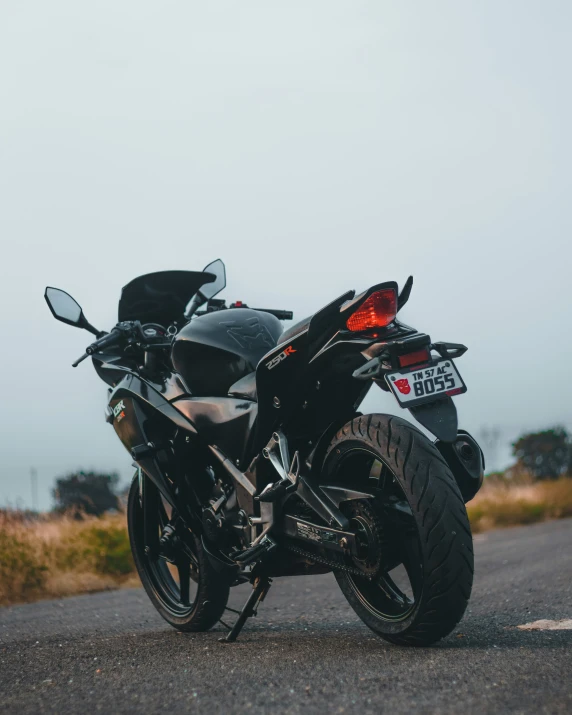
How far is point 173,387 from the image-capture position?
4324mm

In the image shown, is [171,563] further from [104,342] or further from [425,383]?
[425,383]

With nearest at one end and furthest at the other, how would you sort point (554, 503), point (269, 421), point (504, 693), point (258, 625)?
point (504, 693) → point (269, 421) → point (258, 625) → point (554, 503)

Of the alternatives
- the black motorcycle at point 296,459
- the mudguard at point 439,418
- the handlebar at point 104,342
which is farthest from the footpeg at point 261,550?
the handlebar at point 104,342

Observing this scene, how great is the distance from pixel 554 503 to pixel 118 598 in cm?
1424

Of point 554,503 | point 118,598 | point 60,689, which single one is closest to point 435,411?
point 60,689

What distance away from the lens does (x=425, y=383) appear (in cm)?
307

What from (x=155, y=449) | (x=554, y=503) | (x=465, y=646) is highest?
(x=155, y=449)

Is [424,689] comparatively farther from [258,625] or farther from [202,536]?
[258,625]

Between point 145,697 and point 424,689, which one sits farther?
point 145,697

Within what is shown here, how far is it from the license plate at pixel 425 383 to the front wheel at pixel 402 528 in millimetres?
146

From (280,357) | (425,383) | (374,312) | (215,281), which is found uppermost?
(215,281)

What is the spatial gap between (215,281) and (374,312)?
2.13 metres

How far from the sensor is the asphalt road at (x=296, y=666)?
7.83 feet

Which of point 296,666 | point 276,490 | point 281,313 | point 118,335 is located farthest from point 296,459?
point 118,335
